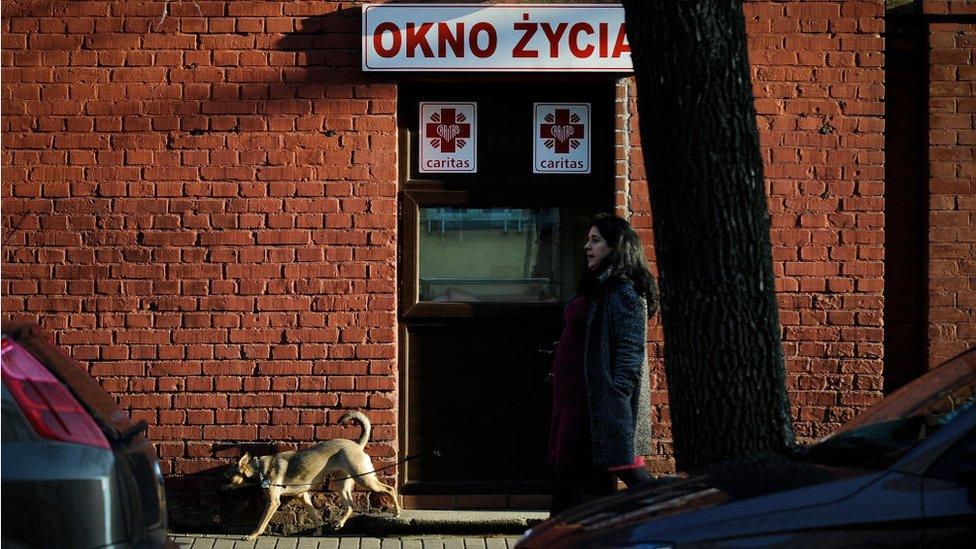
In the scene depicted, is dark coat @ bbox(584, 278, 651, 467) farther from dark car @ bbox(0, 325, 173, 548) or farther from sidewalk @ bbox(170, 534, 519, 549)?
dark car @ bbox(0, 325, 173, 548)

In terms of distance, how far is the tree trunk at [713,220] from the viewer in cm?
455

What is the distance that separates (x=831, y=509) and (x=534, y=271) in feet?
13.9

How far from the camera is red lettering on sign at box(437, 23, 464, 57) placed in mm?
7109

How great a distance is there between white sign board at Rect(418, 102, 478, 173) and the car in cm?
365

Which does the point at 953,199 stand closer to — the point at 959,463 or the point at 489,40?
the point at 489,40

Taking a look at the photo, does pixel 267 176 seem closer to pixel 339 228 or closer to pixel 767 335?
pixel 339 228

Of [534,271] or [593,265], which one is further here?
[534,271]

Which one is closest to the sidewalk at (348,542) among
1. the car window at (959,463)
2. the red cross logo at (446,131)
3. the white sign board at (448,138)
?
the white sign board at (448,138)

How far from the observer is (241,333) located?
716 cm

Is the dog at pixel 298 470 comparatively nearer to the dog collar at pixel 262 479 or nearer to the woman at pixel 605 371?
the dog collar at pixel 262 479

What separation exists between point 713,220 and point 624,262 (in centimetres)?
128

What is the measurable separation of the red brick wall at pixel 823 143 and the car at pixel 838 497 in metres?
3.21

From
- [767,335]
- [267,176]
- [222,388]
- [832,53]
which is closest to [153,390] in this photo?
[222,388]

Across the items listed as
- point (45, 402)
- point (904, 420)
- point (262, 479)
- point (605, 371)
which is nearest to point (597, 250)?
point (605, 371)
